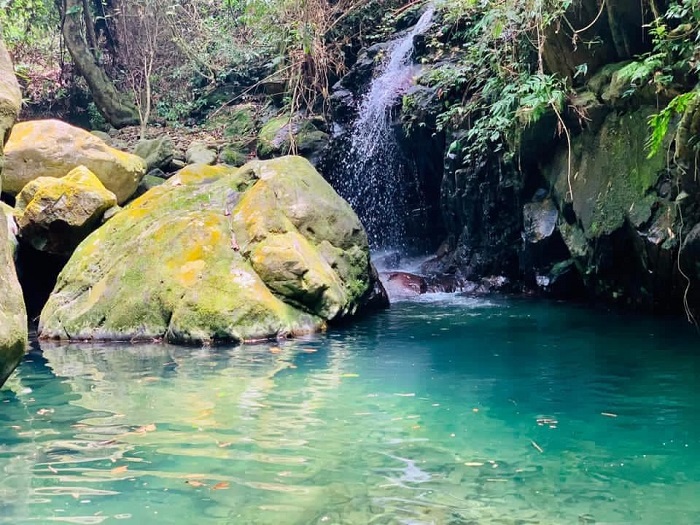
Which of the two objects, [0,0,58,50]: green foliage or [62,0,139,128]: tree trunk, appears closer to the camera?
[0,0,58,50]: green foliage

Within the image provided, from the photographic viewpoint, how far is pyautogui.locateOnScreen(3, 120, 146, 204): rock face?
440 inches

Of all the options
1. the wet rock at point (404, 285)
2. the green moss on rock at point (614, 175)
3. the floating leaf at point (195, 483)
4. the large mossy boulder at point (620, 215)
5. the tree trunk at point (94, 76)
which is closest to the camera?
the floating leaf at point (195, 483)

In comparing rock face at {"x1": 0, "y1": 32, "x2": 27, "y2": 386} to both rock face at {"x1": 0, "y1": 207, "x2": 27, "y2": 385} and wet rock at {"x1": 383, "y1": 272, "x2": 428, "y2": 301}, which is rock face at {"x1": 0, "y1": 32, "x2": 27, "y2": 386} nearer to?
rock face at {"x1": 0, "y1": 207, "x2": 27, "y2": 385}

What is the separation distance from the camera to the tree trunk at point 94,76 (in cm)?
1789

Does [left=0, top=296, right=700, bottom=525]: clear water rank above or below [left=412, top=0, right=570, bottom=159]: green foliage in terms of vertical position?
below

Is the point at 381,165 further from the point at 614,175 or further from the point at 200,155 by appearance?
the point at 614,175

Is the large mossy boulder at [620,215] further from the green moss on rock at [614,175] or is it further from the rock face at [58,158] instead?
the rock face at [58,158]

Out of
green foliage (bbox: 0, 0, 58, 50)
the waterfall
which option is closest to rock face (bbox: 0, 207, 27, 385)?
the waterfall

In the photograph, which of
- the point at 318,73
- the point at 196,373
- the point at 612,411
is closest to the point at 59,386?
the point at 196,373

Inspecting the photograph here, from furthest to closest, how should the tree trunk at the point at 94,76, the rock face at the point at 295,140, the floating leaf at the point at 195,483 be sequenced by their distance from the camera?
1. the tree trunk at the point at 94,76
2. the rock face at the point at 295,140
3. the floating leaf at the point at 195,483

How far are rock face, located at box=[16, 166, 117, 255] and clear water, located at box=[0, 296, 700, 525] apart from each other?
290 cm

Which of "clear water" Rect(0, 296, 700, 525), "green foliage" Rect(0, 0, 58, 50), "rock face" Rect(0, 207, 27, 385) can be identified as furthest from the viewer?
"green foliage" Rect(0, 0, 58, 50)

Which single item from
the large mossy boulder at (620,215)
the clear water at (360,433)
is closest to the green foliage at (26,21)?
the clear water at (360,433)

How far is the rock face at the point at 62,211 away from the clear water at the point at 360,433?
2899 millimetres
